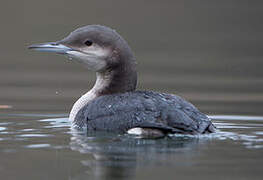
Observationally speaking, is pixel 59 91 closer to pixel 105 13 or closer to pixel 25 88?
pixel 25 88

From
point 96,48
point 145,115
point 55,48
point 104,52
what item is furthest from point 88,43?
point 145,115

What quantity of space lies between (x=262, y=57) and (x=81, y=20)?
6558 mm

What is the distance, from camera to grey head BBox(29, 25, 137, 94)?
33.6 feet

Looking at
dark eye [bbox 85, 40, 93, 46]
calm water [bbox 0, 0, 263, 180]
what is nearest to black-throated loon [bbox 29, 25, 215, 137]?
dark eye [bbox 85, 40, 93, 46]

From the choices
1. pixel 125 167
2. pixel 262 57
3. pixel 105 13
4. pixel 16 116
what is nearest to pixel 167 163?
pixel 125 167

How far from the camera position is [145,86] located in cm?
1402

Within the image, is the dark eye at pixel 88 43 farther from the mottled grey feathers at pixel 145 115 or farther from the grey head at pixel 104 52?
the mottled grey feathers at pixel 145 115

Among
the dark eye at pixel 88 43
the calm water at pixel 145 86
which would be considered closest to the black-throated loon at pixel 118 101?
the dark eye at pixel 88 43

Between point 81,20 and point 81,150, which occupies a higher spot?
point 81,20

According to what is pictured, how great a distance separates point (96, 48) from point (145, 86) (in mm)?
3856

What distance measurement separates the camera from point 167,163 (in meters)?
7.99

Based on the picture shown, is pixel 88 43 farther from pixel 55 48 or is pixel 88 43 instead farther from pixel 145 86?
pixel 145 86

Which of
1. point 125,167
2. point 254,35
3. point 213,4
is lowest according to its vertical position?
point 125,167

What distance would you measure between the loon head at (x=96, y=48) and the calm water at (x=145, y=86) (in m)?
0.95
